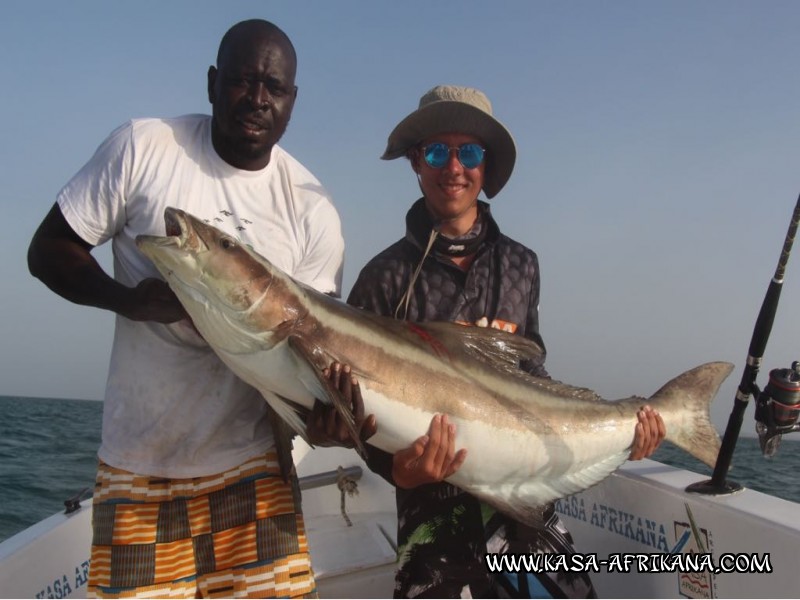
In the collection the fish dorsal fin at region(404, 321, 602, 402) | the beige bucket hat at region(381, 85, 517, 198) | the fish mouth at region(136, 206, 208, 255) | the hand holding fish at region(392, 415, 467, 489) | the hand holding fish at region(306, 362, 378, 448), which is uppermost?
the beige bucket hat at region(381, 85, 517, 198)

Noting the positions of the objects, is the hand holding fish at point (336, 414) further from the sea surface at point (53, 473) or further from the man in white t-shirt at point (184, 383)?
the sea surface at point (53, 473)

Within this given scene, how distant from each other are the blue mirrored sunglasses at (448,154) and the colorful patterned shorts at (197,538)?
182cm

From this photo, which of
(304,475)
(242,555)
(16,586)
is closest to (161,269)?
(242,555)

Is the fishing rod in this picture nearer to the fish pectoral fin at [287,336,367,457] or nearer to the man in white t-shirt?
the fish pectoral fin at [287,336,367,457]

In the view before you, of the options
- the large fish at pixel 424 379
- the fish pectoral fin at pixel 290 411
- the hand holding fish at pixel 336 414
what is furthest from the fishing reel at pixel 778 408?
the fish pectoral fin at pixel 290 411

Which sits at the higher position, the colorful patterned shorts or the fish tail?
the fish tail

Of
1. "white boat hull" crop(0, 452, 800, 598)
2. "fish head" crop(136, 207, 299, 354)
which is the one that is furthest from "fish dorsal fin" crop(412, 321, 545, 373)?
"white boat hull" crop(0, 452, 800, 598)

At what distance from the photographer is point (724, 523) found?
3.88 meters

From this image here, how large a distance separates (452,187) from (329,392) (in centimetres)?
144

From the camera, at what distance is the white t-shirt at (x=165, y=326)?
2982mm

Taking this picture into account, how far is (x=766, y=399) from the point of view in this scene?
3.72 meters

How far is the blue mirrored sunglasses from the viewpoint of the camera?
358 cm

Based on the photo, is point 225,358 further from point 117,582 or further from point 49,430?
point 49,430

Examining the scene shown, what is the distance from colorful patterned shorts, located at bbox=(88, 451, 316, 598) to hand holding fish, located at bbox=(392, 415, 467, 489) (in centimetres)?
61
